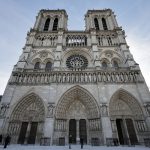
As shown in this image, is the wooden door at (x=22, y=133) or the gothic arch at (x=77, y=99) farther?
the gothic arch at (x=77, y=99)

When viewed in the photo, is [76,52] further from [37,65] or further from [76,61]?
[37,65]

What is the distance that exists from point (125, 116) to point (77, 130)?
18.9 ft

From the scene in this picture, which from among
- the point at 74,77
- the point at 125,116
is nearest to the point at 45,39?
the point at 74,77

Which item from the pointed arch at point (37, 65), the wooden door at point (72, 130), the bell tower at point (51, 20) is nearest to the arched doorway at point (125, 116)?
the wooden door at point (72, 130)

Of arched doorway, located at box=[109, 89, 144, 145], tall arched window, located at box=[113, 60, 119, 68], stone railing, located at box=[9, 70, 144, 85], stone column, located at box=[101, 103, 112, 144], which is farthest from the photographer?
tall arched window, located at box=[113, 60, 119, 68]

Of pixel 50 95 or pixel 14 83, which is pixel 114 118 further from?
pixel 14 83

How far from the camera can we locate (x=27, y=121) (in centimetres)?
1434

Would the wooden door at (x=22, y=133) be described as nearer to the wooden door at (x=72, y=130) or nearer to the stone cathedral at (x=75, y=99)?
the stone cathedral at (x=75, y=99)

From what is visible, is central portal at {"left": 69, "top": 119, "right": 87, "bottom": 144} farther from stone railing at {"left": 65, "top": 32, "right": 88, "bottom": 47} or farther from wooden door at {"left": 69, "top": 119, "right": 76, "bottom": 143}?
stone railing at {"left": 65, "top": 32, "right": 88, "bottom": 47}

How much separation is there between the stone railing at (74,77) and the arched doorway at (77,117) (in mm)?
1637

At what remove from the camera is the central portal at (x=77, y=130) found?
539 inches

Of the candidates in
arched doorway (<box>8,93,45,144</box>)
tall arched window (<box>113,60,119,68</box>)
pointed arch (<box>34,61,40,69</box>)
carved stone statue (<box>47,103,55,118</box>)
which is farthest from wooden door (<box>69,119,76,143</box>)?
tall arched window (<box>113,60,119,68</box>)

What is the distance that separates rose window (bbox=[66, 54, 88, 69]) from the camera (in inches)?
755

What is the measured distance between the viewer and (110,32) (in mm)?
22578
